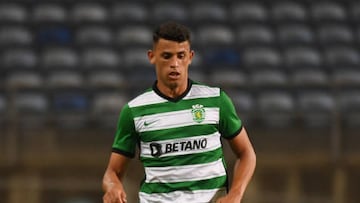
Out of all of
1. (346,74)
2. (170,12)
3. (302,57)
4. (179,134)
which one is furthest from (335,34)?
(179,134)

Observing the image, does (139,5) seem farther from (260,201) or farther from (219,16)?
(260,201)

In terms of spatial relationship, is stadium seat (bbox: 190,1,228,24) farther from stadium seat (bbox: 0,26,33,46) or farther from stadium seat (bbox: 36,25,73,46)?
stadium seat (bbox: 0,26,33,46)

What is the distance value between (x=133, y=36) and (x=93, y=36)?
18.2 inches

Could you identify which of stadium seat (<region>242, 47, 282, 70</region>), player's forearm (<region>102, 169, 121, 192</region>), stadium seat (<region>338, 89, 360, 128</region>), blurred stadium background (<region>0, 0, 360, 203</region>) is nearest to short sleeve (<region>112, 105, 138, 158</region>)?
player's forearm (<region>102, 169, 121, 192</region>)

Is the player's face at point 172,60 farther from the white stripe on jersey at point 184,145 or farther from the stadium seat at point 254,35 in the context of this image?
the stadium seat at point 254,35

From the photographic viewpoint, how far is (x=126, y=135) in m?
4.64

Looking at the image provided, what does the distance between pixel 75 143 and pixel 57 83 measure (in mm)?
896

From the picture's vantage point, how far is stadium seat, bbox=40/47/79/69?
37.8 ft

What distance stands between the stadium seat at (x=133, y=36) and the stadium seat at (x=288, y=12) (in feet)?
5.15

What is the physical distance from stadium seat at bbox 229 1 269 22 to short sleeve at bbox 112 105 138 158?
312 inches

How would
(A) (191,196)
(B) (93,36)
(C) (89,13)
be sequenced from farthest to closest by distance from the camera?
(C) (89,13) < (B) (93,36) < (A) (191,196)

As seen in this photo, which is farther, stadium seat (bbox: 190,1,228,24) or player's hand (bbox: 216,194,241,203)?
stadium seat (bbox: 190,1,228,24)

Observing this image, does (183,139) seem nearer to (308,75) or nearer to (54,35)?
(308,75)

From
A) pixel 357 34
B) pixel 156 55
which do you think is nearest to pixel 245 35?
pixel 357 34
